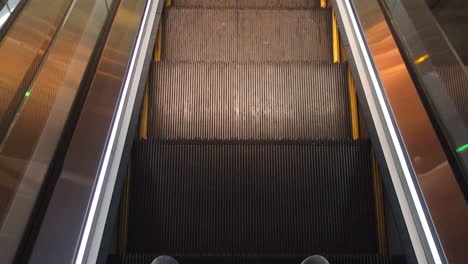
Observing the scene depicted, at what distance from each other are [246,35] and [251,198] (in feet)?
7.66

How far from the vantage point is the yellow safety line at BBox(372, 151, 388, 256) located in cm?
386

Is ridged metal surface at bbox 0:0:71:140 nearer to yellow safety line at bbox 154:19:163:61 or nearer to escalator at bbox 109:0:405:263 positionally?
escalator at bbox 109:0:405:263

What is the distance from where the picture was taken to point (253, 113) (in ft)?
16.4

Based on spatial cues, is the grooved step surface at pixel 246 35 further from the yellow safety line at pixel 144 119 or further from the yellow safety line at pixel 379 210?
the yellow safety line at pixel 379 210

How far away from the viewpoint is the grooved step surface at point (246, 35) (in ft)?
19.2

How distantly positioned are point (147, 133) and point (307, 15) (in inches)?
79.4

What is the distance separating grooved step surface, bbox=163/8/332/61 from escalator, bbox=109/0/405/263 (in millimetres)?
616

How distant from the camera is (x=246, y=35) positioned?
5934 mm

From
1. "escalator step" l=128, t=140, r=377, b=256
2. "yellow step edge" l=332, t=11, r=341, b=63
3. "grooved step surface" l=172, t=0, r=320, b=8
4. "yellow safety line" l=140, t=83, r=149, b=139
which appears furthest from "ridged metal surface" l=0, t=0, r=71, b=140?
"grooved step surface" l=172, t=0, r=320, b=8

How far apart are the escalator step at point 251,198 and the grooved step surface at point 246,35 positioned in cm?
181

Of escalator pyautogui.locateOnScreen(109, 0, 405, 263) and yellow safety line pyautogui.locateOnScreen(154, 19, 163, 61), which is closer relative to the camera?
escalator pyautogui.locateOnScreen(109, 0, 405, 263)

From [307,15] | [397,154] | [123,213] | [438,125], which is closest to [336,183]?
[397,154]

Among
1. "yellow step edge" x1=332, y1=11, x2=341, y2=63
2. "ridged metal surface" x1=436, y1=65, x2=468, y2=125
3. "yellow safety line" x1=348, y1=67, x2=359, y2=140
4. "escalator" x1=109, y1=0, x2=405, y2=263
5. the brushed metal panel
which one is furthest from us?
"yellow step edge" x1=332, y1=11, x2=341, y2=63

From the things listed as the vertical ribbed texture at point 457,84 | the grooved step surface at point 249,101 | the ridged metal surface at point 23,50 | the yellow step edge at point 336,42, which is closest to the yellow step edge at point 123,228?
the grooved step surface at point 249,101
